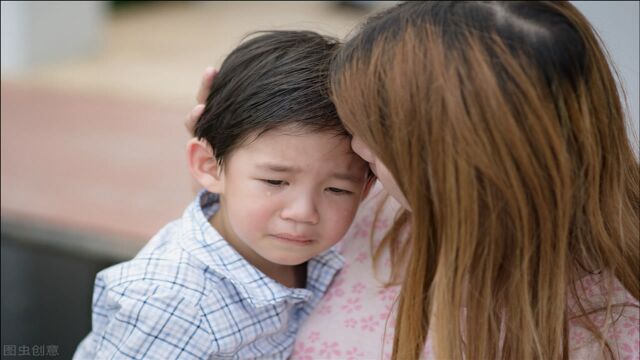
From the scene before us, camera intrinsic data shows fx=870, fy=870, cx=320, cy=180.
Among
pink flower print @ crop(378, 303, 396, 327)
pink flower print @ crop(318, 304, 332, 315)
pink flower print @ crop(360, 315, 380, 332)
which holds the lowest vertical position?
pink flower print @ crop(318, 304, 332, 315)

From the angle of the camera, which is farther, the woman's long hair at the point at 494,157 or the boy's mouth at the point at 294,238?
the boy's mouth at the point at 294,238

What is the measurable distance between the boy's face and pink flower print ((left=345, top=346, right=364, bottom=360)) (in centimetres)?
16

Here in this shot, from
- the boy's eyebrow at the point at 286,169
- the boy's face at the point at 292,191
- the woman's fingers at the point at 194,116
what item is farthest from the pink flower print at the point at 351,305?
the woman's fingers at the point at 194,116

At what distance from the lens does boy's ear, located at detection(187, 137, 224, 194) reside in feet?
4.50

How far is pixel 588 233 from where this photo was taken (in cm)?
111

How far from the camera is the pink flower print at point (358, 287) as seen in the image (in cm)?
139

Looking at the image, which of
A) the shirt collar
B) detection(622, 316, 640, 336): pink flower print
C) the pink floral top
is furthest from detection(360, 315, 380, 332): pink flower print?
detection(622, 316, 640, 336): pink flower print

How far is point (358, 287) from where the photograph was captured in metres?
1.40

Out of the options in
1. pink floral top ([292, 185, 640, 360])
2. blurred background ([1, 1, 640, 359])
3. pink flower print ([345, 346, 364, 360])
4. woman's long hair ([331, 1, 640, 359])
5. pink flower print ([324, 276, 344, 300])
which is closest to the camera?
woman's long hair ([331, 1, 640, 359])

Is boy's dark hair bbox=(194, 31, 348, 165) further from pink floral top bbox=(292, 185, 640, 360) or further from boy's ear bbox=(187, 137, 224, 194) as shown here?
pink floral top bbox=(292, 185, 640, 360)

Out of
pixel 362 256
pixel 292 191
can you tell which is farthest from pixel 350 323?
pixel 292 191

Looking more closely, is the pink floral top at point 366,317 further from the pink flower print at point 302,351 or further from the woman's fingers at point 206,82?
the woman's fingers at point 206,82

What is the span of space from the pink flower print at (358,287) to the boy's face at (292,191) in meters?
0.12

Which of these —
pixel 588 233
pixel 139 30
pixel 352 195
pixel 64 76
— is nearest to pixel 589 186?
pixel 588 233
